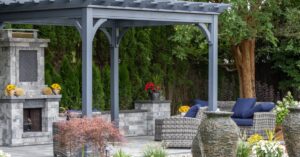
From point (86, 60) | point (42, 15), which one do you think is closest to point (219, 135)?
point (86, 60)

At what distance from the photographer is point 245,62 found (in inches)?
704

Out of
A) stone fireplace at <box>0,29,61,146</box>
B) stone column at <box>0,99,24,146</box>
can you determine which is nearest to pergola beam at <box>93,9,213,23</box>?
stone fireplace at <box>0,29,61,146</box>

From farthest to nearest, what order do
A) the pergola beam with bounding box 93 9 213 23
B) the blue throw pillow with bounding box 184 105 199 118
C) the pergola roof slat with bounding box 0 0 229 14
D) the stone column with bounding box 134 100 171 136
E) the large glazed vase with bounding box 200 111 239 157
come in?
the stone column with bounding box 134 100 171 136, the blue throw pillow with bounding box 184 105 199 118, the pergola beam with bounding box 93 9 213 23, the pergola roof slat with bounding box 0 0 229 14, the large glazed vase with bounding box 200 111 239 157

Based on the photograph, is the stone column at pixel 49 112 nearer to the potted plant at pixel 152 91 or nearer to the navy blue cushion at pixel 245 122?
the potted plant at pixel 152 91

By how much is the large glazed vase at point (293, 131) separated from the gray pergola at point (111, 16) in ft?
10.4

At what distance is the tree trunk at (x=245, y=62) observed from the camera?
58.5 feet

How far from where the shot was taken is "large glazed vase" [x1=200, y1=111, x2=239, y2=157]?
9742mm

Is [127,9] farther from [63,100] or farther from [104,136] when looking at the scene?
[63,100]

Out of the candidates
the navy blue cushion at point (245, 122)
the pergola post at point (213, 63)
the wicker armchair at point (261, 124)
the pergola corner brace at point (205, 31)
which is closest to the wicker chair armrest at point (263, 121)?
the wicker armchair at point (261, 124)

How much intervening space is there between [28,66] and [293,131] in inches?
238

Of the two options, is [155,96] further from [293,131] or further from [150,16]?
[293,131]

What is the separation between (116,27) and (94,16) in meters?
3.64

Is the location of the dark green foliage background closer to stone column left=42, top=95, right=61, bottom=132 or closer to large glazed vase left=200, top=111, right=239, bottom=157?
stone column left=42, top=95, right=61, bottom=132

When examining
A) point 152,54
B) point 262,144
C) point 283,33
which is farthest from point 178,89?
point 262,144
